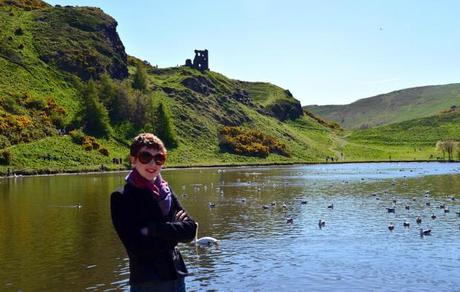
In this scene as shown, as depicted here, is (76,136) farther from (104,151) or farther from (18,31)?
(18,31)

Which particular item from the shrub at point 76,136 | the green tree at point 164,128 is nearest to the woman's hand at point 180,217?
the shrub at point 76,136

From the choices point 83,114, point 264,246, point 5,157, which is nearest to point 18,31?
point 83,114

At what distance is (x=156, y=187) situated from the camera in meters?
9.00

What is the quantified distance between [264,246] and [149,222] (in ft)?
77.1

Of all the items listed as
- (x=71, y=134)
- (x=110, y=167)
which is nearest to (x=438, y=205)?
(x=110, y=167)

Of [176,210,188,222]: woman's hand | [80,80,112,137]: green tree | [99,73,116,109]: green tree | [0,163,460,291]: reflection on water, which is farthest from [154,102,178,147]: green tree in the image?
[176,210,188,222]: woman's hand

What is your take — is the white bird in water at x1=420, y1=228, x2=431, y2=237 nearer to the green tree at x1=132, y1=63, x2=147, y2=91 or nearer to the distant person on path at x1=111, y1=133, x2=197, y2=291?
the distant person on path at x1=111, y1=133, x2=197, y2=291

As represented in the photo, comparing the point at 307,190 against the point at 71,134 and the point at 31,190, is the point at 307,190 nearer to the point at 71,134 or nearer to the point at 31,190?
the point at 31,190

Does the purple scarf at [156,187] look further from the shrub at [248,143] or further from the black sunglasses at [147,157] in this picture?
the shrub at [248,143]

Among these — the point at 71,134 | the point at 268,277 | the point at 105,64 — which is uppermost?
the point at 105,64

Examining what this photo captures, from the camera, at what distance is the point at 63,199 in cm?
5847

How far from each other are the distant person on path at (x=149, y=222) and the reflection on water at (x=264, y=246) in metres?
14.4

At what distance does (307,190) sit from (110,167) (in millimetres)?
60372

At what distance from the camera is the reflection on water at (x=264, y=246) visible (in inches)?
947
